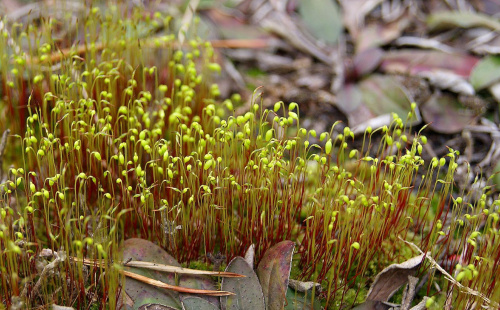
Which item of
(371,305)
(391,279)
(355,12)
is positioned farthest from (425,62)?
(371,305)

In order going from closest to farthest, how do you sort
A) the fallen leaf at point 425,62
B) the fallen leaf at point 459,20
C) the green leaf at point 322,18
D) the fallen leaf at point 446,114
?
1. the fallen leaf at point 446,114
2. the fallen leaf at point 425,62
3. the fallen leaf at point 459,20
4. the green leaf at point 322,18

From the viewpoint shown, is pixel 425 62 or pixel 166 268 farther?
pixel 425 62

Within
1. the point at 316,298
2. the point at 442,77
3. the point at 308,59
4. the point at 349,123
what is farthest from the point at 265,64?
the point at 316,298

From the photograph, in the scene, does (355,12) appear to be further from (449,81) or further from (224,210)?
(224,210)

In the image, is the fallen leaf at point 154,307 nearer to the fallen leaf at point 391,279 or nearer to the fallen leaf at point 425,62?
the fallen leaf at point 391,279

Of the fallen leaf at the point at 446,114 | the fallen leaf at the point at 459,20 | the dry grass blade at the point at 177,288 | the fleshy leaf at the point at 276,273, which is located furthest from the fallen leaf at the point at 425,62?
the dry grass blade at the point at 177,288

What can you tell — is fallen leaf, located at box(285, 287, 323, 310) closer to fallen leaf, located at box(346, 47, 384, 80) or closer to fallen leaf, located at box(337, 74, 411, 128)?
fallen leaf, located at box(337, 74, 411, 128)

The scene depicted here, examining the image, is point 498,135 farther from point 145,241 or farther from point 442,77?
point 145,241
